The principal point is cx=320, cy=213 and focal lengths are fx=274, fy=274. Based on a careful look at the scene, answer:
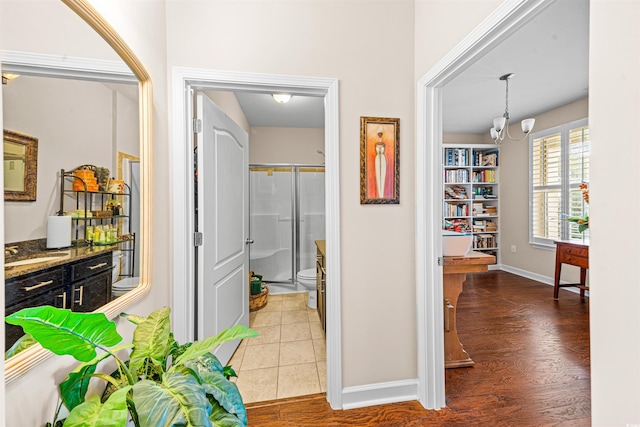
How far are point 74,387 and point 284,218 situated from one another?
11.0 ft

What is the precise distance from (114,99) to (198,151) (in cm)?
65

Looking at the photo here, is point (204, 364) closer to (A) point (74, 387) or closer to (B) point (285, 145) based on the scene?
(A) point (74, 387)

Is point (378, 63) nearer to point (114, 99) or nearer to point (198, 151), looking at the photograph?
point (198, 151)

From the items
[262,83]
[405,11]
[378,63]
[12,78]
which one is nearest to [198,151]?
[262,83]

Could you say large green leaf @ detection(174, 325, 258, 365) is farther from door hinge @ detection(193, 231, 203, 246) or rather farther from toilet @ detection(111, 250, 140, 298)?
door hinge @ detection(193, 231, 203, 246)

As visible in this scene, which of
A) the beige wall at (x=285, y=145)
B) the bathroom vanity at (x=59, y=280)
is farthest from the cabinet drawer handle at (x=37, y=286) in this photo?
the beige wall at (x=285, y=145)

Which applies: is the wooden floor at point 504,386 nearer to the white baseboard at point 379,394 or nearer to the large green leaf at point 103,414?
the white baseboard at point 379,394

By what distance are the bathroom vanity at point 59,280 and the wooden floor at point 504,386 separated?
47.4 inches

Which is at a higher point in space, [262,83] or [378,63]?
[378,63]

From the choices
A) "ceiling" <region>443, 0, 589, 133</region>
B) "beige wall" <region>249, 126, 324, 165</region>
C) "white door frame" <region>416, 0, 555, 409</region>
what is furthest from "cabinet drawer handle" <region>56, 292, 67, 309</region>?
"beige wall" <region>249, 126, 324, 165</region>

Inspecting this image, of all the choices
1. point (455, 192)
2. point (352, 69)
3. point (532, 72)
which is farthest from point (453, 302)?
point (455, 192)

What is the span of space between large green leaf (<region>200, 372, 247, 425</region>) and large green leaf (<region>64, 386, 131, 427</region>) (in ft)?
0.73

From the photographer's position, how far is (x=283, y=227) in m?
4.08

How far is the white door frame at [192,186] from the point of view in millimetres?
1545
